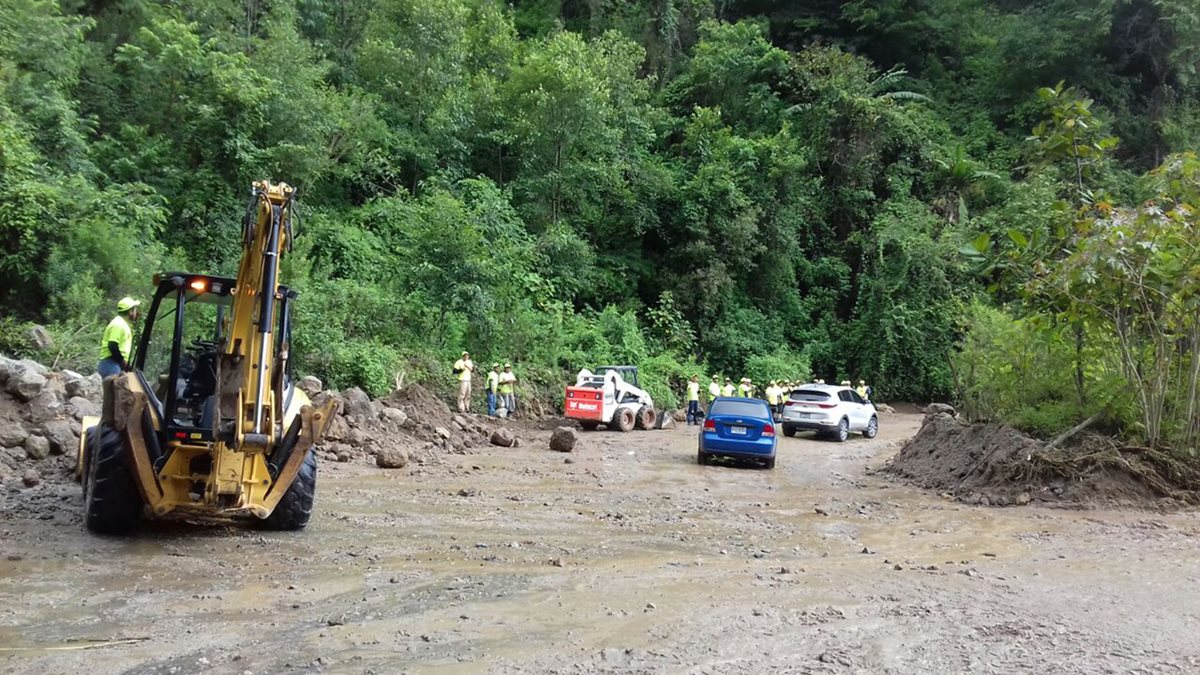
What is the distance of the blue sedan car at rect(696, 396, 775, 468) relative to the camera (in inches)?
635

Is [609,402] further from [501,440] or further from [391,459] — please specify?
[391,459]

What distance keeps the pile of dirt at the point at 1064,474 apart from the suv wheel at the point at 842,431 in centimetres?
849

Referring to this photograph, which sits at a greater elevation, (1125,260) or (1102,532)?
(1125,260)

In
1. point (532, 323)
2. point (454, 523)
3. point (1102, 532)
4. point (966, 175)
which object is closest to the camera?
point (454, 523)

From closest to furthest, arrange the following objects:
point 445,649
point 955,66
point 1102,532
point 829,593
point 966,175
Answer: point 445,649 < point 829,593 < point 1102,532 < point 966,175 < point 955,66

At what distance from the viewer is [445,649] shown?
17.5ft

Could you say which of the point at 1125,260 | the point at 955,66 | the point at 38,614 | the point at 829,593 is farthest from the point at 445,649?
the point at 955,66

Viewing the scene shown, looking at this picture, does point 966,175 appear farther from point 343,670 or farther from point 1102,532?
point 343,670

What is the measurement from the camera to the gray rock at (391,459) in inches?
540

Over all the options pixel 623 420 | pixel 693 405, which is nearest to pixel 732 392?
pixel 693 405

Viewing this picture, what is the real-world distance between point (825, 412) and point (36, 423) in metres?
18.5

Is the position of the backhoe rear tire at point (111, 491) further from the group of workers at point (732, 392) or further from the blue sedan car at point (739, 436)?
the group of workers at point (732, 392)

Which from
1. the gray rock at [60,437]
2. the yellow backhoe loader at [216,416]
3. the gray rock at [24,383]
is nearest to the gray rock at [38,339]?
the gray rock at [24,383]

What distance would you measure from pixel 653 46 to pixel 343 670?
1663 inches
